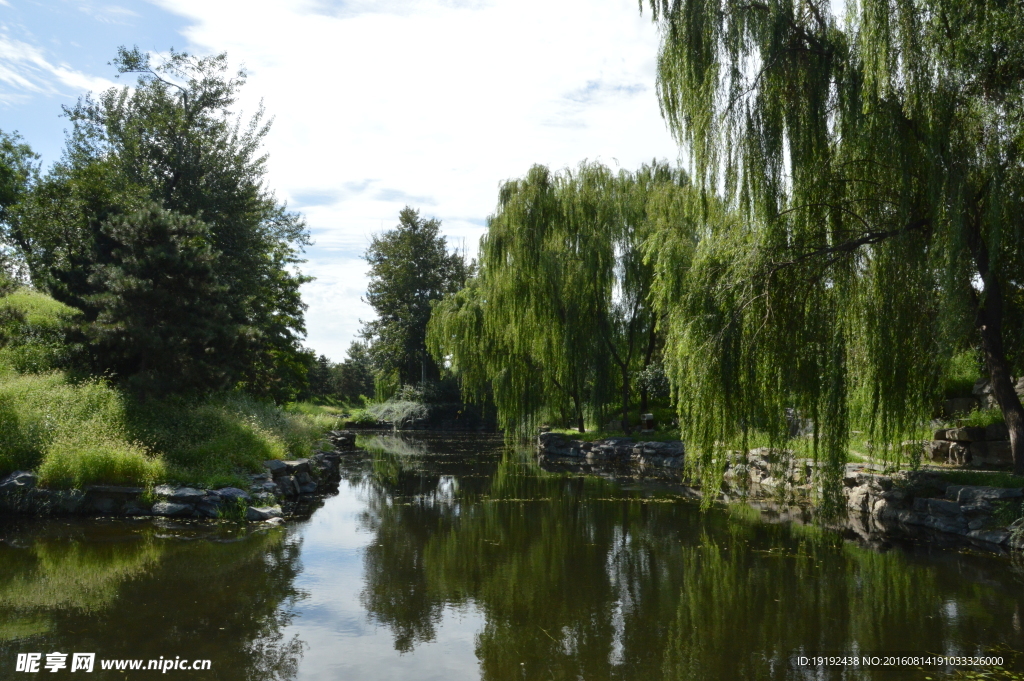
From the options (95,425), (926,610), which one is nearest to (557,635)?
(926,610)

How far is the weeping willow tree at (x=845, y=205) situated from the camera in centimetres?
801

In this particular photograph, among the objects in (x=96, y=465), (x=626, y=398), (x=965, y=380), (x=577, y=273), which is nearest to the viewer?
(x=96, y=465)

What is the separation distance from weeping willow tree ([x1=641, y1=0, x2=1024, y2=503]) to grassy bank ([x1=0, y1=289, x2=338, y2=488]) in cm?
801

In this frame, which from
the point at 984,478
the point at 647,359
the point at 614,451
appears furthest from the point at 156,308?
the point at 647,359

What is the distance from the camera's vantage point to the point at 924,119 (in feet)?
26.9

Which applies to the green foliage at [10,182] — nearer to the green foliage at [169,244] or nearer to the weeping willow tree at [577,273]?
the green foliage at [169,244]

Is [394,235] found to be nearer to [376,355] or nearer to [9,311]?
[376,355]

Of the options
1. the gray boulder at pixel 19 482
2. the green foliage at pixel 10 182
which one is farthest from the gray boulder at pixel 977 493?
the green foliage at pixel 10 182

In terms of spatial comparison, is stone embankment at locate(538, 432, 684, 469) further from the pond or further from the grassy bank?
the grassy bank

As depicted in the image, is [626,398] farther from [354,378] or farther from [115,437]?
[354,378]

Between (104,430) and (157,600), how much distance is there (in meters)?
6.28

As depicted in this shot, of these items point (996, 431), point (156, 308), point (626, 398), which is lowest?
point (996, 431)

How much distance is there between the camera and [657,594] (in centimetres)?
692

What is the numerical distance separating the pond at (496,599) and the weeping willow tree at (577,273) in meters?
9.73
